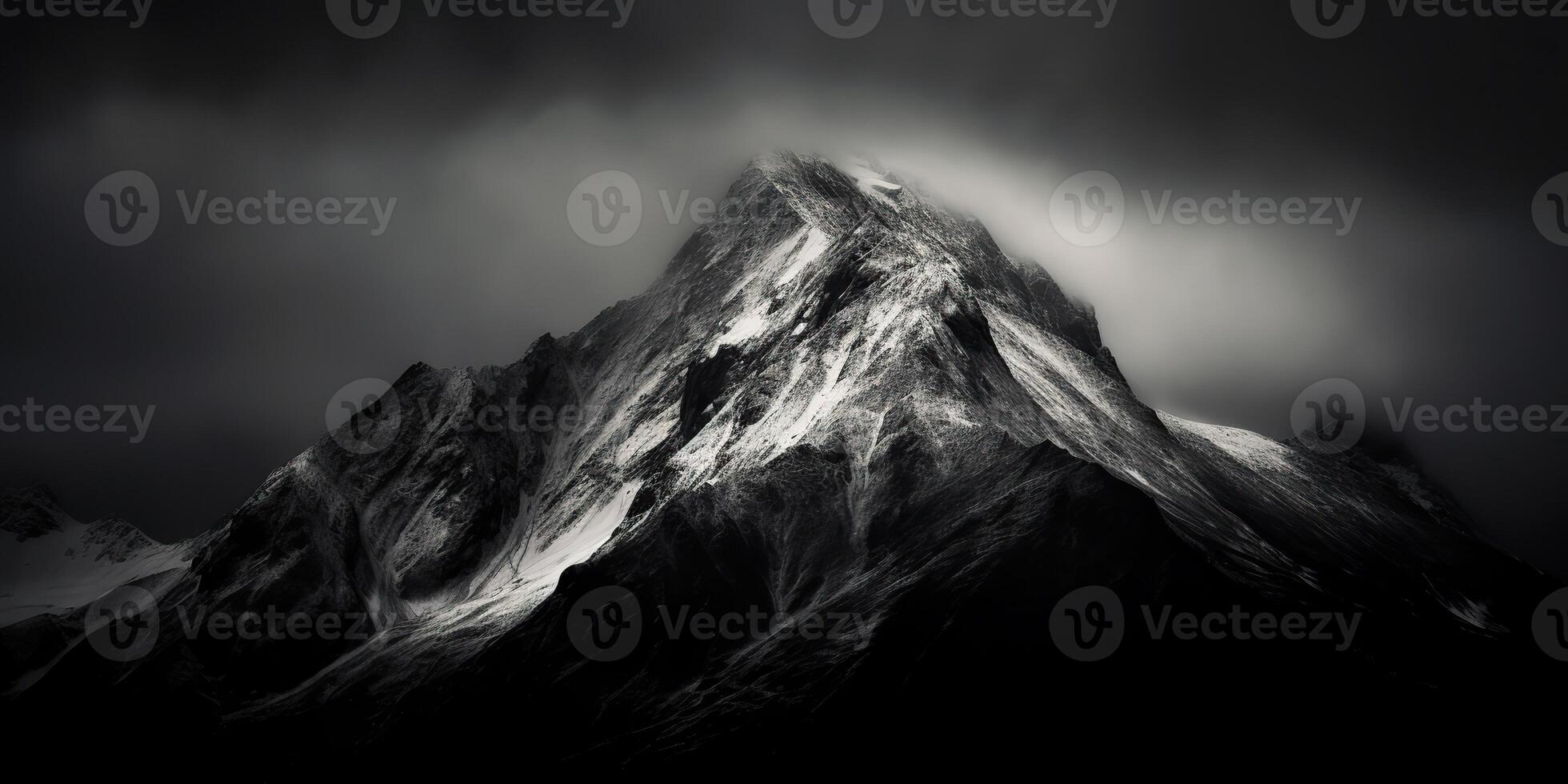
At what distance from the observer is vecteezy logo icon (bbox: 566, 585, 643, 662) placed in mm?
142625

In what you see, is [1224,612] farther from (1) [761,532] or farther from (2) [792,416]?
(2) [792,416]

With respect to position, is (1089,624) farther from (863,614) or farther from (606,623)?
(606,623)

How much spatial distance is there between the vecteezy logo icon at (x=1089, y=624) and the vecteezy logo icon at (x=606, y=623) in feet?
184

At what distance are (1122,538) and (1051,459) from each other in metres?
19.4
